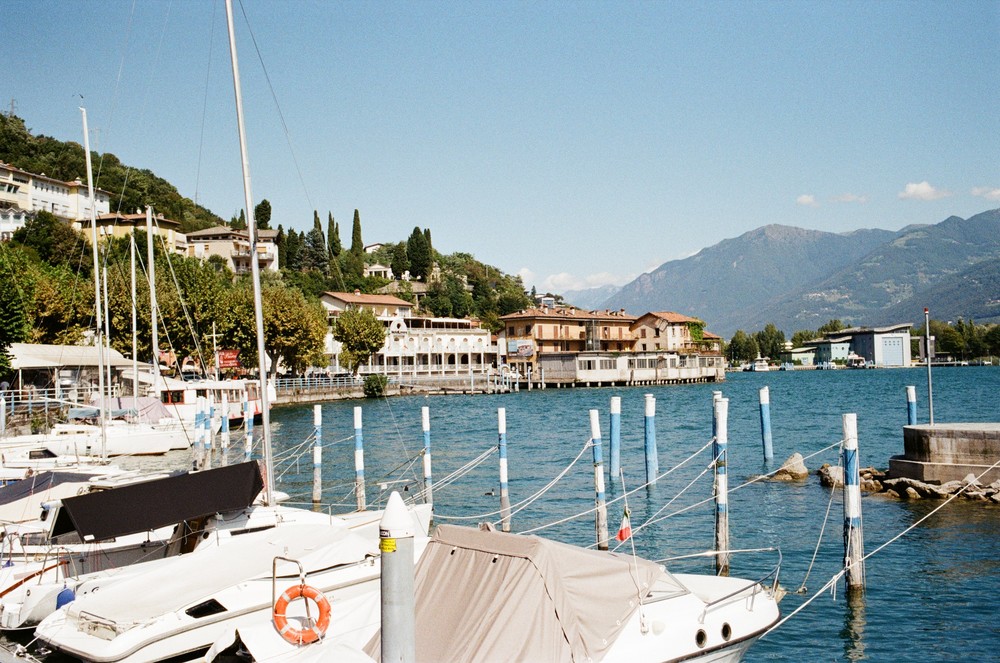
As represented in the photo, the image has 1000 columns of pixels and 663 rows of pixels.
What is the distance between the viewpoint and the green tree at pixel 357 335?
3757 inches

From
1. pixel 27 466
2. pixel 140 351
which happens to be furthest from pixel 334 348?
pixel 27 466

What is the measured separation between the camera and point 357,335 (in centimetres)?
9538

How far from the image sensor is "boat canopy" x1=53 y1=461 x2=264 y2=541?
13.9 m

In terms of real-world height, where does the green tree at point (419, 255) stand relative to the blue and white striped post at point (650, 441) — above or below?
above

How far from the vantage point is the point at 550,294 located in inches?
7835

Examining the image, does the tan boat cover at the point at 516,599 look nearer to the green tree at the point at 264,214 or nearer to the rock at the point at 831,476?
the rock at the point at 831,476

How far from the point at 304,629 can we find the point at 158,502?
5.97 m

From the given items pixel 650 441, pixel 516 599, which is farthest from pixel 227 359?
pixel 516 599

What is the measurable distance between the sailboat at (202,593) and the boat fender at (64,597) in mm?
112

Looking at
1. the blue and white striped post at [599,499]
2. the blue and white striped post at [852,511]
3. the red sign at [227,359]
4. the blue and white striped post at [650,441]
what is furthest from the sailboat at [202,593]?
the red sign at [227,359]

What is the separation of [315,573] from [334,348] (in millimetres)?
95707

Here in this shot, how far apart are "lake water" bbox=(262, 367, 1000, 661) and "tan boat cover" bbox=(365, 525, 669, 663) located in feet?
15.3

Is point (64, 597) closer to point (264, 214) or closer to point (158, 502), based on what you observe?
point (158, 502)

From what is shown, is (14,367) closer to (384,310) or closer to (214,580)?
(214,580)
